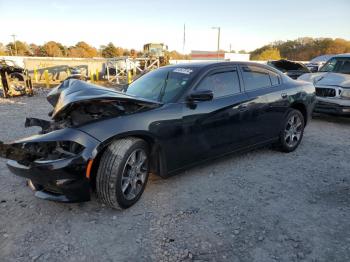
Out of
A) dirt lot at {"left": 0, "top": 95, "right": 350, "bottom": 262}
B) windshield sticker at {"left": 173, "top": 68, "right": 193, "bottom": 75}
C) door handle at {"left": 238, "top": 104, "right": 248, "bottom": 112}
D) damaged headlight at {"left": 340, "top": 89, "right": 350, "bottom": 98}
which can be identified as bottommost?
dirt lot at {"left": 0, "top": 95, "right": 350, "bottom": 262}

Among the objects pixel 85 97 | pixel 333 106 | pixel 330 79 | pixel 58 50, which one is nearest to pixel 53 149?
pixel 85 97

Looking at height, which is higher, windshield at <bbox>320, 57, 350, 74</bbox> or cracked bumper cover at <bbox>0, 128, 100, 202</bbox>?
windshield at <bbox>320, 57, 350, 74</bbox>

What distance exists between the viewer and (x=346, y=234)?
277 centimetres

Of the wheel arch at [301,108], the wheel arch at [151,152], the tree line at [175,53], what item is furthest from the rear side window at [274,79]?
the tree line at [175,53]

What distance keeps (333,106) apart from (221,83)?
4.57 m

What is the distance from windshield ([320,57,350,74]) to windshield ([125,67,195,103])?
6.14 metres

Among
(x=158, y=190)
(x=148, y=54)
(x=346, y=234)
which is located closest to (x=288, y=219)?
(x=346, y=234)

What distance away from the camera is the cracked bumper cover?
2672mm

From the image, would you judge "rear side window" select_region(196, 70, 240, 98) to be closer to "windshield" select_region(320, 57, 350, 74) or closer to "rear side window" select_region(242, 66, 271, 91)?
"rear side window" select_region(242, 66, 271, 91)

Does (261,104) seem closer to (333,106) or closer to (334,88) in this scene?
(333,106)

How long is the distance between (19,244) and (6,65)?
11.9 metres

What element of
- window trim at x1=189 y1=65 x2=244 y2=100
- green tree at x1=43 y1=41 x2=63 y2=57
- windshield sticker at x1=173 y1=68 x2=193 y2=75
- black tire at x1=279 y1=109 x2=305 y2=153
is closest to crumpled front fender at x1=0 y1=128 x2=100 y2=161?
window trim at x1=189 y1=65 x2=244 y2=100

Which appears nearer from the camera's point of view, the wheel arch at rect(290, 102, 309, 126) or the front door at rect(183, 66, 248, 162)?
the front door at rect(183, 66, 248, 162)

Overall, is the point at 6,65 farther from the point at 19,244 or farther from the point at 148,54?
the point at 148,54
